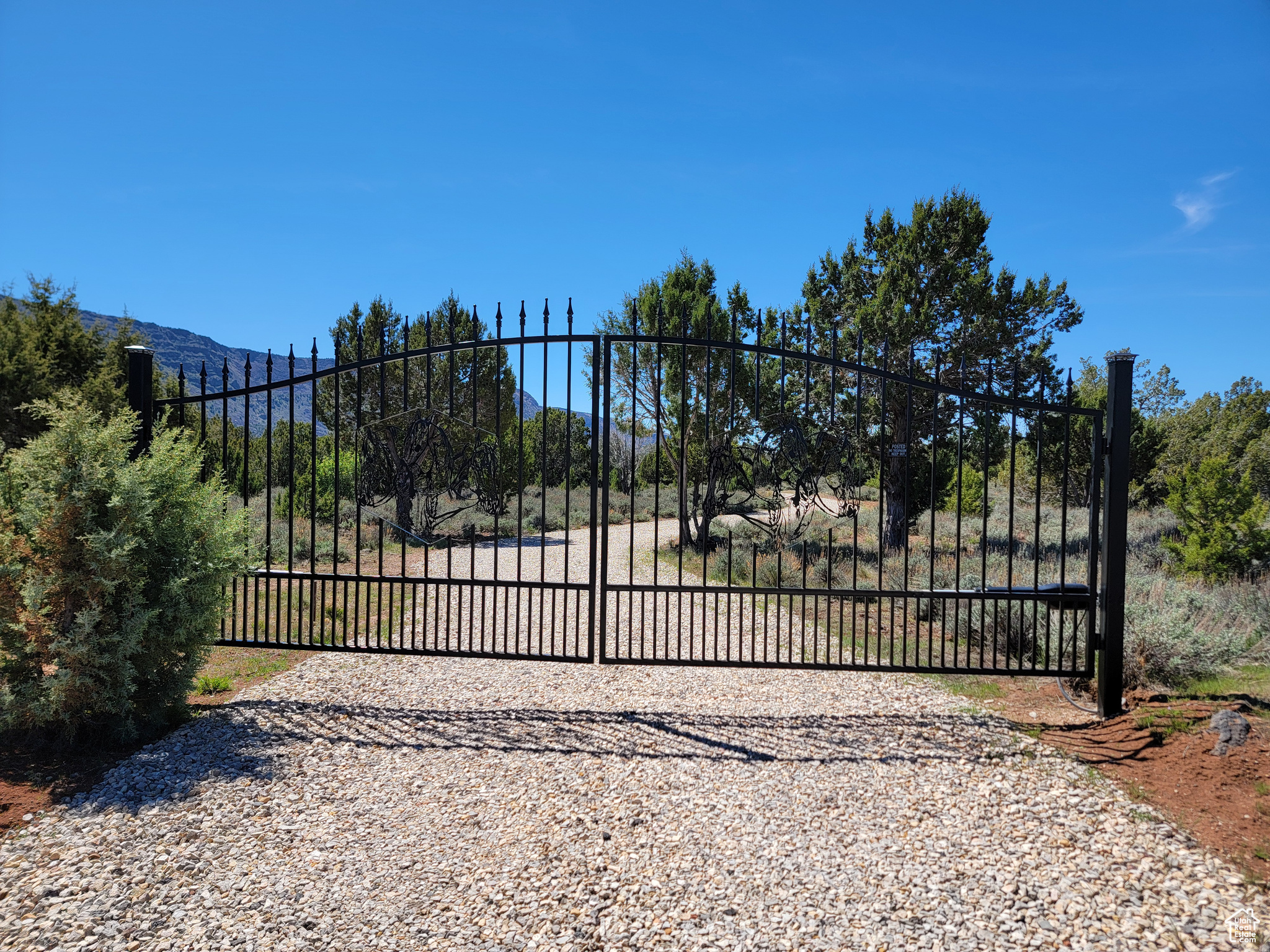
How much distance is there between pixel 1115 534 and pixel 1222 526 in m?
6.85

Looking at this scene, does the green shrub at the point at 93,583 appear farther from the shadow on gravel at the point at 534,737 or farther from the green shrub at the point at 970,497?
the green shrub at the point at 970,497

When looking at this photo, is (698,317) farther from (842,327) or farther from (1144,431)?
(1144,431)

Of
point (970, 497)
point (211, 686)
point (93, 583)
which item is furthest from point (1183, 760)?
point (970, 497)

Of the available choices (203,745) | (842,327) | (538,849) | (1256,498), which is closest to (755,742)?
(538,849)

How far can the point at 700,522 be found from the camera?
1598 cm

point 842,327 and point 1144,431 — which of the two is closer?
point 842,327

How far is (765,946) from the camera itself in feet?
9.42

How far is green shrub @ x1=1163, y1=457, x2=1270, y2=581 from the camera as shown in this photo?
32.0ft

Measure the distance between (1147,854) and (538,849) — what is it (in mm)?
3329

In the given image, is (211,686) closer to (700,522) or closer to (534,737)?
(534,737)

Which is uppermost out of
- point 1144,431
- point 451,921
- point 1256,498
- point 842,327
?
point 842,327

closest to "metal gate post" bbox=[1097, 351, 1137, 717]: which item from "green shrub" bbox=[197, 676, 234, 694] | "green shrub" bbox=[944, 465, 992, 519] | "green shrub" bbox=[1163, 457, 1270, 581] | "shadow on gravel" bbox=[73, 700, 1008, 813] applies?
"shadow on gravel" bbox=[73, 700, 1008, 813]


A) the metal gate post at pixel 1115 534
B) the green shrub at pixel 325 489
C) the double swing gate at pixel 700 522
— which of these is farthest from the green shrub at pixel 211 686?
the green shrub at pixel 325 489

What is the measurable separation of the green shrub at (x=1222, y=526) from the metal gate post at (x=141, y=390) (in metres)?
13.6
